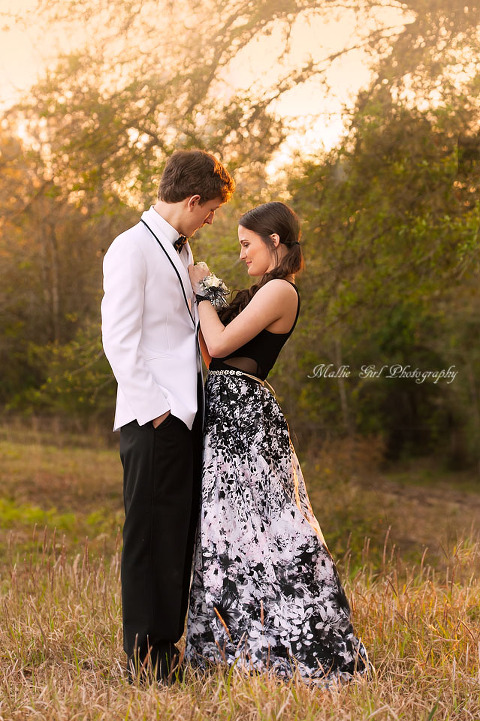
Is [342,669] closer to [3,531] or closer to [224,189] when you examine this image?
[224,189]

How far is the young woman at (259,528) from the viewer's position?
3.00m

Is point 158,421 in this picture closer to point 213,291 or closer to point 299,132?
point 213,291

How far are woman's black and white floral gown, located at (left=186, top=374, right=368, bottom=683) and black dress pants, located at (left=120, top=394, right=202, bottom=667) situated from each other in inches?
5.8

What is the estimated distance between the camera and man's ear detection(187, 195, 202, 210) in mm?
3143

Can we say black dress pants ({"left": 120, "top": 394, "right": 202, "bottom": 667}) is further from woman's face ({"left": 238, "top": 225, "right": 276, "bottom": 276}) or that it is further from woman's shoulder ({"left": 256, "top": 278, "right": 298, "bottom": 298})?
woman's face ({"left": 238, "top": 225, "right": 276, "bottom": 276})

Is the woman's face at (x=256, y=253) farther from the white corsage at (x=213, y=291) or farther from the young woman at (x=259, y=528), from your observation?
the white corsage at (x=213, y=291)

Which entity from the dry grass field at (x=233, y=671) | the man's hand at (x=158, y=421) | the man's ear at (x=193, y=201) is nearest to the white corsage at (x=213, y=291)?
the man's ear at (x=193, y=201)

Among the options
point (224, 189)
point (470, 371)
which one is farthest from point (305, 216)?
point (470, 371)

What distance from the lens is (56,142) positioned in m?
6.79

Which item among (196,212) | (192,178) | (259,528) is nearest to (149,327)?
(196,212)

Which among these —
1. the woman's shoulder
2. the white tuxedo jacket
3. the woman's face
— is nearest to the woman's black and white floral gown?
the white tuxedo jacket

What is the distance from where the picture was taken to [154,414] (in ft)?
9.51

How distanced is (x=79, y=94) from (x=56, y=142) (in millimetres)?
533

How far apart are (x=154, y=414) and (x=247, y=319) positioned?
0.58 meters
